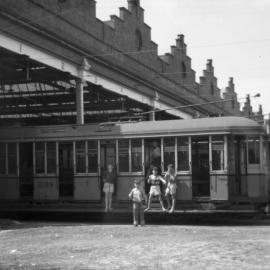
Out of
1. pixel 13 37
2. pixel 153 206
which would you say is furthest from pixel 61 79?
pixel 153 206

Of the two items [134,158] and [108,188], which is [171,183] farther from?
[108,188]

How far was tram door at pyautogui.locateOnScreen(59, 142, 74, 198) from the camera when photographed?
66.6 feet

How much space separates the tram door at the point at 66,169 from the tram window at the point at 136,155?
2262 millimetres

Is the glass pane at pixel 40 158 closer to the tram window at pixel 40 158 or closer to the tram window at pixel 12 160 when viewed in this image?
the tram window at pixel 40 158

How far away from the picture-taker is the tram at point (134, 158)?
59.7 ft

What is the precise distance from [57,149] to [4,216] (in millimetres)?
3688

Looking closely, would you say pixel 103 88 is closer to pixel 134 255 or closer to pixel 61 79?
pixel 61 79

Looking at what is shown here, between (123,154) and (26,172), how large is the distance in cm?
373

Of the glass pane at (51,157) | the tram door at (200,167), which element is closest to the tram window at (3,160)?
the glass pane at (51,157)

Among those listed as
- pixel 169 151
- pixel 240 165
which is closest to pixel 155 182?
pixel 169 151

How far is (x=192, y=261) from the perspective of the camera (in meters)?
10.5

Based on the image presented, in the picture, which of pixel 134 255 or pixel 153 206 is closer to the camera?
pixel 134 255

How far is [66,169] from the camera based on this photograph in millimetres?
20344

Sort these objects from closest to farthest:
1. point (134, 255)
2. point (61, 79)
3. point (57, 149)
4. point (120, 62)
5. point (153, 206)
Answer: point (134, 255)
point (153, 206)
point (57, 149)
point (61, 79)
point (120, 62)
